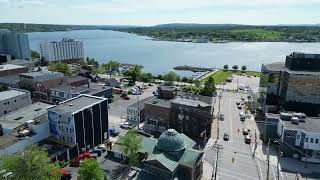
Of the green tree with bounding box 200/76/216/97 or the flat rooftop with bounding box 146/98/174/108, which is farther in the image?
the green tree with bounding box 200/76/216/97

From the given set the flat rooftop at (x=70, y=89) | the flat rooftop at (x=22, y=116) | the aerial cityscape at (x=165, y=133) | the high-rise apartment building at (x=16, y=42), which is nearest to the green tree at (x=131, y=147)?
the aerial cityscape at (x=165, y=133)

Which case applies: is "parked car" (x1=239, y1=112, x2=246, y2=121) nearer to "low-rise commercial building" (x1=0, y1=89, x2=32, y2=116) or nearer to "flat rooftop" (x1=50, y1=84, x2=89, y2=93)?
A: "flat rooftop" (x1=50, y1=84, x2=89, y2=93)

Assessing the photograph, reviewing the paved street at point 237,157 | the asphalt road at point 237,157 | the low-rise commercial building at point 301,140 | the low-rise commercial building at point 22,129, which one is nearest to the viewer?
the low-rise commercial building at point 22,129

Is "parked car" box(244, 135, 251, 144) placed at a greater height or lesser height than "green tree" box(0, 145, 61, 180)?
lesser

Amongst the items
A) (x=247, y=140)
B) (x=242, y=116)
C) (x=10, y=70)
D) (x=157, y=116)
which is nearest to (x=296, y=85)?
(x=242, y=116)

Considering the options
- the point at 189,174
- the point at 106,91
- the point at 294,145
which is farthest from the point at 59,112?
the point at 294,145

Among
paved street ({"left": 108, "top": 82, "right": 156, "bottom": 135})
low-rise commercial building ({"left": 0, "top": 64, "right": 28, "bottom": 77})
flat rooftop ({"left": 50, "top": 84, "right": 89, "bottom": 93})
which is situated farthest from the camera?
low-rise commercial building ({"left": 0, "top": 64, "right": 28, "bottom": 77})

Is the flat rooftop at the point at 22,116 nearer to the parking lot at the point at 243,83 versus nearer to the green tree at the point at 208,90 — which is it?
the green tree at the point at 208,90

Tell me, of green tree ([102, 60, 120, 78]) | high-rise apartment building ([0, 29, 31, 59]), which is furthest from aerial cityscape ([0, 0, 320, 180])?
Answer: high-rise apartment building ([0, 29, 31, 59])
